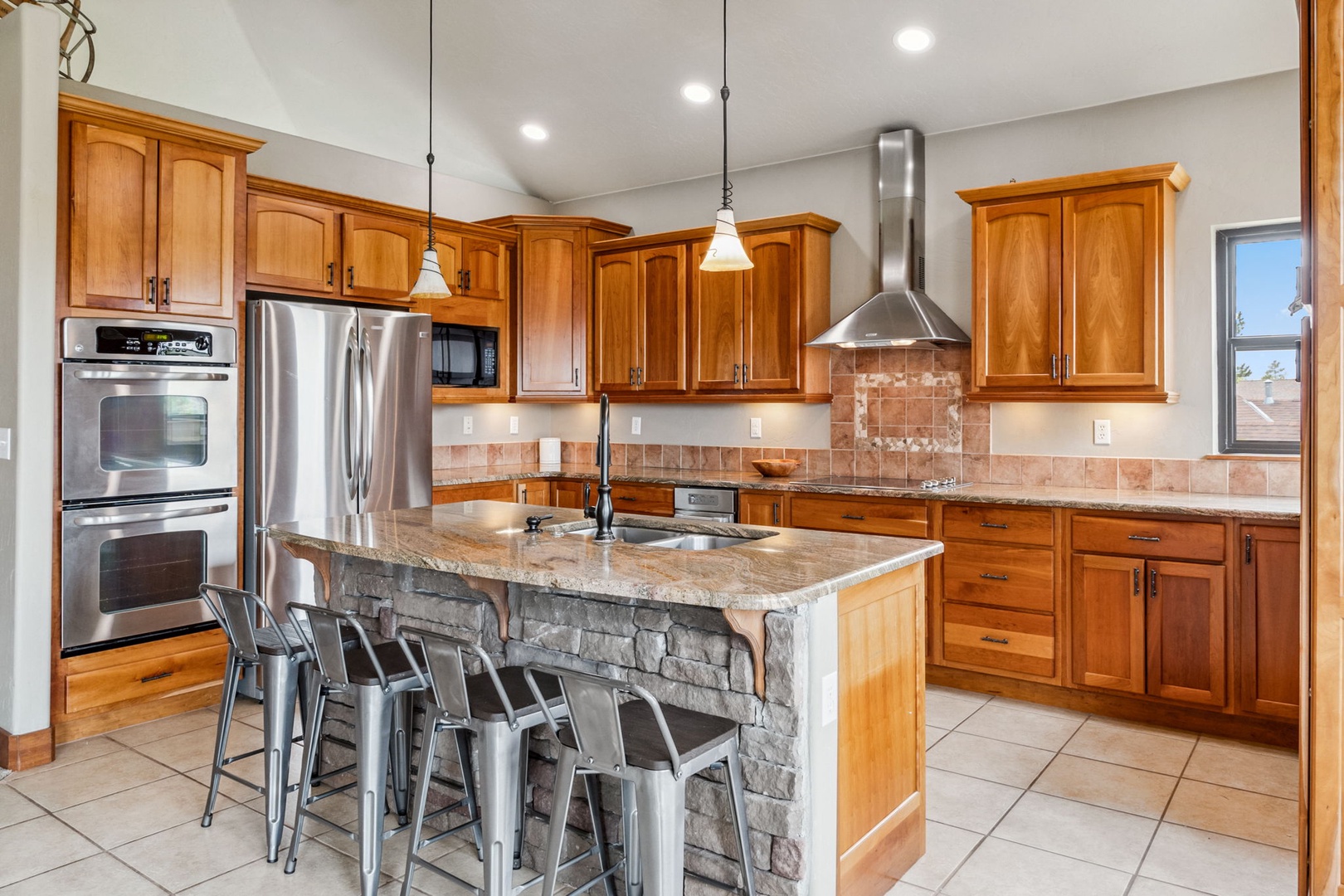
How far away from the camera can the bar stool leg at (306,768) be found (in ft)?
8.39

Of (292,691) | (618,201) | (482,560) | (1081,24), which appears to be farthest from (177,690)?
(1081,24)

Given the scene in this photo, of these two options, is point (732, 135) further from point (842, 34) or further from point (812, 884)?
point (812, 884)

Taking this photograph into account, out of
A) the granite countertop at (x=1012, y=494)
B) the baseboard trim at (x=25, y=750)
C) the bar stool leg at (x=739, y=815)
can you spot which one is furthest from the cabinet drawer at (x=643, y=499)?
the bar stool leg at (x=739, y=815)

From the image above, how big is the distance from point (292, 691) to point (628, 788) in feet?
3.59

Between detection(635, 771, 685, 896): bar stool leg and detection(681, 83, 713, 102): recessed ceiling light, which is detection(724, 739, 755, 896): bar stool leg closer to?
detection(635, 771, 685, 896): bar stool leg

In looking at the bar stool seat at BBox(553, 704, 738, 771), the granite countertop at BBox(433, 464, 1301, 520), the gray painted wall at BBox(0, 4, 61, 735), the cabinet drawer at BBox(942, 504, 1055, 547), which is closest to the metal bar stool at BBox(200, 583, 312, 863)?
the bar stool seat at BBox(553, 704, 738, 771)

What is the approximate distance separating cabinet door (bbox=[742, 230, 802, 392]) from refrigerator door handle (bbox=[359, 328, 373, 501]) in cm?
202

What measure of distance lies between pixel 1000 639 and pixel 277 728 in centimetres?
298

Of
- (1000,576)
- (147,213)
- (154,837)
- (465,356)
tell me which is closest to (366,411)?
(465,356)

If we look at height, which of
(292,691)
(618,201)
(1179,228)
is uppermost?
(618,201)

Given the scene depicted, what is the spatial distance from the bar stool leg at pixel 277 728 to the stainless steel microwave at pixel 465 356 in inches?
105

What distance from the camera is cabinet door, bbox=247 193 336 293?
4.27 meters

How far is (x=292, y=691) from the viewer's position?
265cm

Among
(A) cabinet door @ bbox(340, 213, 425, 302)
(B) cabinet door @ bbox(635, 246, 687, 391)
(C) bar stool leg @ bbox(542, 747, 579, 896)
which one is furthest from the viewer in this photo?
(B) cabinet door @ bbox(635, 246, 687, 391)
